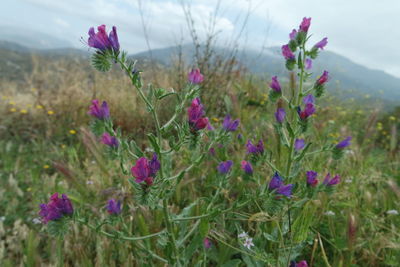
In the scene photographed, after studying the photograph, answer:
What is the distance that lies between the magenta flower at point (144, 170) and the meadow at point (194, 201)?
0.07 meters

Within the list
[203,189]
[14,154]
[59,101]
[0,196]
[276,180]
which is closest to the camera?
[276,180]

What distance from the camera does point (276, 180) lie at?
1240 millimetres

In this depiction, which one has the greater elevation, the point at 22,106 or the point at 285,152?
the point at 285,152

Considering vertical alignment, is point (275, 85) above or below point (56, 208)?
above

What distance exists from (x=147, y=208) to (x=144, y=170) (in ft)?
2.41

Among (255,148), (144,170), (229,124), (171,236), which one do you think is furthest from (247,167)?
(144,170)

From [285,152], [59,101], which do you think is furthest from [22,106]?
[285,152]

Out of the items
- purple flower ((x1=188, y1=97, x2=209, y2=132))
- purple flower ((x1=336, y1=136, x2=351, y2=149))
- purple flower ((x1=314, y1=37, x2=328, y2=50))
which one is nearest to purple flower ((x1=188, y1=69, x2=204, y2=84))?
purple flower ((x1=188, y1=97, x2=209, y2=132))

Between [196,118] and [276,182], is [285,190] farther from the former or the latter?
[196,118]

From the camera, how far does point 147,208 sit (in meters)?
1.74

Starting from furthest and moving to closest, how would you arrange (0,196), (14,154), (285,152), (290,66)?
1. (14,154)
2. (0,196)
3. (285,152)
4. (290,66)

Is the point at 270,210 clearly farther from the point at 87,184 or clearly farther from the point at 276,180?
the point at 87,184

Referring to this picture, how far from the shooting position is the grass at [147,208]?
1579 mm

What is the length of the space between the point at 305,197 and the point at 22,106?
509cm
